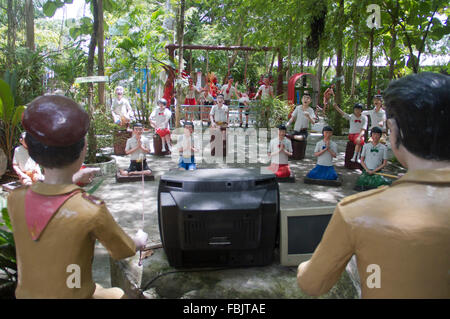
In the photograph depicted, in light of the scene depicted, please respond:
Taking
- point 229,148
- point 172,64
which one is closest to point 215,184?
point 229,148

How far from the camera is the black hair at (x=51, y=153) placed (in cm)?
166

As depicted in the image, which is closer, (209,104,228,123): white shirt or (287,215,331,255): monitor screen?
(287,215,331,255): monitor screen

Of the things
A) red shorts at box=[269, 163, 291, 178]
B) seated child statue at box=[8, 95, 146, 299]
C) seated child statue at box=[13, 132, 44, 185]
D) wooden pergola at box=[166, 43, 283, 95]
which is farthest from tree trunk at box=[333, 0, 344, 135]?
seated child statue at box=[8, 95, 146, 299]

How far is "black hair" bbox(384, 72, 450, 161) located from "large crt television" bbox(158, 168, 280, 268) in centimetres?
115

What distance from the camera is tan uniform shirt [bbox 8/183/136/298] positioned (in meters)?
1.60

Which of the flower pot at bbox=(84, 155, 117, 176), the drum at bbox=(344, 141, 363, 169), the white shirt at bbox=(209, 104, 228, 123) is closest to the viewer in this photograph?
the flower pot at bbox=(84, 155, 117, 176)

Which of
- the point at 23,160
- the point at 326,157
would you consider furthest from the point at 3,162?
the point at 326,157

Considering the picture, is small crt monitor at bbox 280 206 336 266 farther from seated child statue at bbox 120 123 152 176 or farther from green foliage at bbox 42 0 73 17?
green foliage at bbox 42 0 73 17

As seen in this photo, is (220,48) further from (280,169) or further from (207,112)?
(280,169)

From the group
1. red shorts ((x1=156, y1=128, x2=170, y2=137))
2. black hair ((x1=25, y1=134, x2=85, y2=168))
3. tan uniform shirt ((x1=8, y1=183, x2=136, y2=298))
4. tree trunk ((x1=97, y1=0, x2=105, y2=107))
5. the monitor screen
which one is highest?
tree trunk ((x1=97, y1=0, x2=105, y2=107))

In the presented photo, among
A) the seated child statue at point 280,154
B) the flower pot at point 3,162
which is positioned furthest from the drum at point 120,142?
the seated child statue at point 280,154

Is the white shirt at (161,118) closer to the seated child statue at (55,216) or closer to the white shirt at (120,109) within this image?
the white shirt at (120,109)

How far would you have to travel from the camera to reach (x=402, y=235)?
120cm

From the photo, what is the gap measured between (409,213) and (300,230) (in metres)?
1.46
